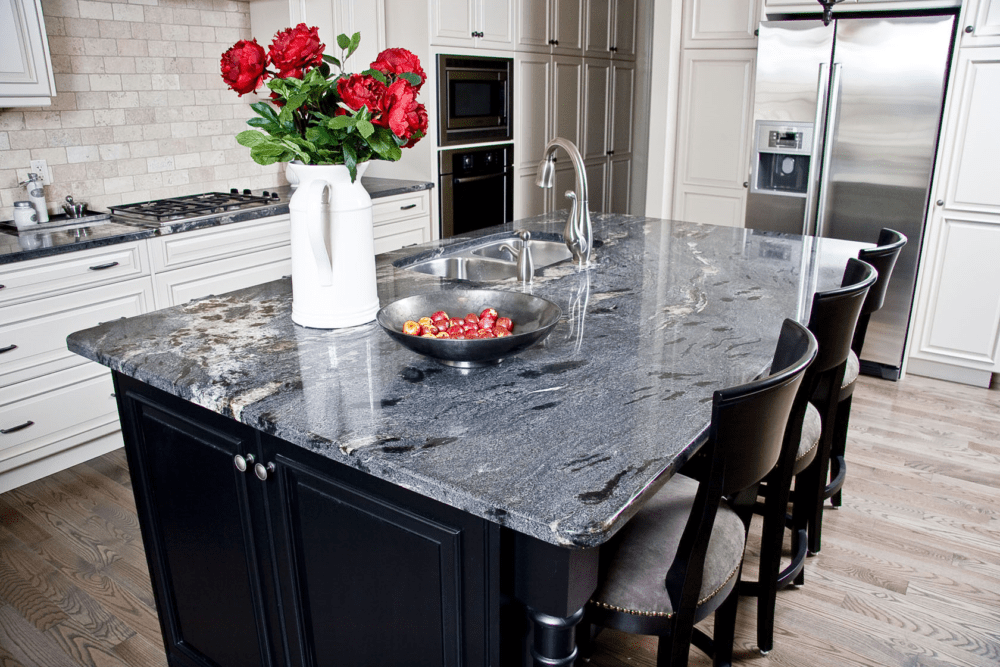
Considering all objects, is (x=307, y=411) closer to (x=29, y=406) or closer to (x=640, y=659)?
(x=640, y=659)

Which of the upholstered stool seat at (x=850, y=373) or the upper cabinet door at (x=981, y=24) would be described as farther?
the upper cabinet door at (x=981, y=24)

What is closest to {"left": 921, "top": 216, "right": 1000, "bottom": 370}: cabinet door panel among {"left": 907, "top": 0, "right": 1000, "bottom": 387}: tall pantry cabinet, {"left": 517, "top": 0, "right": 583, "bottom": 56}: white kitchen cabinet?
{"left": 907, "top": 0, "right": 1000, "bottom": 387}: tall pantry cabinet

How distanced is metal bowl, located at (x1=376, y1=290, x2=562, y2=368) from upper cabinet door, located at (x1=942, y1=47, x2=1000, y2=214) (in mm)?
2789

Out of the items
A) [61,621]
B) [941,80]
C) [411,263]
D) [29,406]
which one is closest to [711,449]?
[411,263]

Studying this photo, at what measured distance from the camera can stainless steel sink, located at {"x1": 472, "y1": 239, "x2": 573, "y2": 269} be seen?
106 inches

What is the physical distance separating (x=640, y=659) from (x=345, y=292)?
120 centimetres

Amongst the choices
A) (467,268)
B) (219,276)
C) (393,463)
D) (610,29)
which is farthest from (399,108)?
(610,29)

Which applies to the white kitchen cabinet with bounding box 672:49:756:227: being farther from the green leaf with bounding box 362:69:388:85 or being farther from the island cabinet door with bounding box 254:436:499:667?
the island cabinet door with bounding box 254:436:499:667

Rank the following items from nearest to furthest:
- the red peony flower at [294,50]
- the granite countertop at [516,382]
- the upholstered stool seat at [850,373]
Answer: the granite countertop at [516,382], the red peony flower at [294,50], the upholstered stool seat at [850,373]

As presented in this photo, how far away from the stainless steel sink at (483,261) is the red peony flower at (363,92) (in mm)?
942

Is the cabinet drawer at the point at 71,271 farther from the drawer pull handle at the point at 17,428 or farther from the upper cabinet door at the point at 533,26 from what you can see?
the upper cabinet door at the point at 533,26

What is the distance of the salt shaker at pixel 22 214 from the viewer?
298 cm

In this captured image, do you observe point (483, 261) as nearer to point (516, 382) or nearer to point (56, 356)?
point (516, 382)

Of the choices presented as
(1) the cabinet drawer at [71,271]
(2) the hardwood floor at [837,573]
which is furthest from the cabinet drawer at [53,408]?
(1) the cabinet drawer at [71,271]
